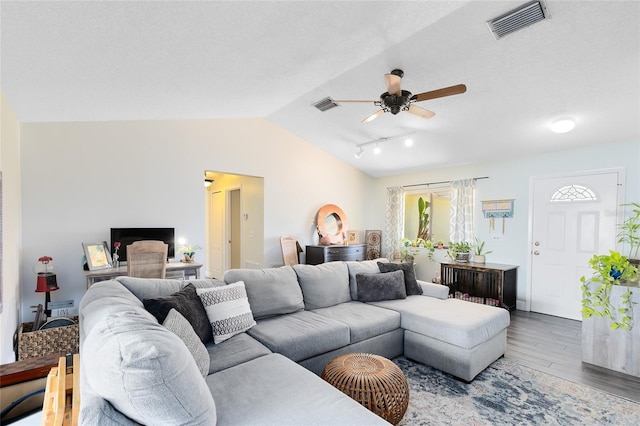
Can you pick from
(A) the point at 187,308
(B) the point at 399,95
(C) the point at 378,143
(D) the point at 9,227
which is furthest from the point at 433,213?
(D) the point at 9,227

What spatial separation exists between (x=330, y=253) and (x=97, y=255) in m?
3.41

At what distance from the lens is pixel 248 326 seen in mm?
2416

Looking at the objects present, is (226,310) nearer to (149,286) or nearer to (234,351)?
(234,351)

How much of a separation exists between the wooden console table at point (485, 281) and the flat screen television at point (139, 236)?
13.6ft

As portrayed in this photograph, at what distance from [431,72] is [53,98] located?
11.2 feet

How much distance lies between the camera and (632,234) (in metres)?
3.67

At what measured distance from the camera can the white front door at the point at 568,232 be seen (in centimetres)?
393

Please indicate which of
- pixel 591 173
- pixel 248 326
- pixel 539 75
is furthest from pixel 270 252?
pixel 591 173

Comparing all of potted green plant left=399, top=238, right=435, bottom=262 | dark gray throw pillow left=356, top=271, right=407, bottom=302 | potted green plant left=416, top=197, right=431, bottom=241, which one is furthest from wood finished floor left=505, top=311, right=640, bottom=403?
potted green plant left=416, top=197, right=431, bottom=241

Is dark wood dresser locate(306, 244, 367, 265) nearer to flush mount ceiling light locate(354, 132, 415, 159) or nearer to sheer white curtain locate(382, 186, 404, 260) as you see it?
sheer white curtain locate(382, 186, 404, 260)

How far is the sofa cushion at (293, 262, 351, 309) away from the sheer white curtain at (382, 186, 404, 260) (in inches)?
121

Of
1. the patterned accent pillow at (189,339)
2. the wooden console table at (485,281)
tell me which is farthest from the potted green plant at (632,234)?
the patterned accent pillow at (189,339)

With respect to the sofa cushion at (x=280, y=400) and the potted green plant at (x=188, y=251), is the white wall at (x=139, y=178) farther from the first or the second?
the sofa cushion at (x=280, y=400)

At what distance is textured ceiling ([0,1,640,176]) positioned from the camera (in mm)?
1840
